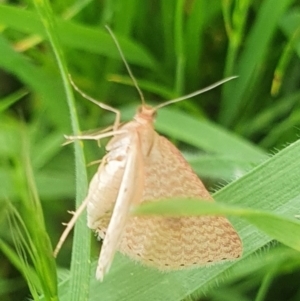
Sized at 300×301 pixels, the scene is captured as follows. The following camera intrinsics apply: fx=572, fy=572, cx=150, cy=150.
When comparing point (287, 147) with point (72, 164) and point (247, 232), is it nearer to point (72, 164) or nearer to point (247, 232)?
point (247, 232)

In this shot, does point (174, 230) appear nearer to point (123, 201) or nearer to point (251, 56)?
point (123, 201)

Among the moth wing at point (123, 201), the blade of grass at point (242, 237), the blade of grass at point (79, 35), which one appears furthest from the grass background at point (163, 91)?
the moth wing at point (123, 201)

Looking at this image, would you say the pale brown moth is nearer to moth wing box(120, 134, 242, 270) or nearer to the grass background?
moth wing box(120, 134, 242, 270)

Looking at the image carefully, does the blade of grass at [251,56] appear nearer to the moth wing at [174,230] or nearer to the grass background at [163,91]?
the grass background at [163,91]

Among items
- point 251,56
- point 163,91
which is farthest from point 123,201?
point 251,56

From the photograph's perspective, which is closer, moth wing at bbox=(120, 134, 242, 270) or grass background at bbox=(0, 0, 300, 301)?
moth wing at bbox=(120, 134, 242, 270)

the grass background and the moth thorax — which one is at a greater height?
the grass background

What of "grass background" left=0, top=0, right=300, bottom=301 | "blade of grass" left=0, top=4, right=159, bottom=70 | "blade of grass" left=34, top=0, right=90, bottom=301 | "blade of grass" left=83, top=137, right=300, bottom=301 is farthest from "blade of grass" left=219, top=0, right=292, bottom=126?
"blade of grass" left=34, top=0, right=90, bottom=301

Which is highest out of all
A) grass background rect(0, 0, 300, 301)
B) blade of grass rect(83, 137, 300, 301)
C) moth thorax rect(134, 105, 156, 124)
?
grass background rect(0, 0, 300, 301)

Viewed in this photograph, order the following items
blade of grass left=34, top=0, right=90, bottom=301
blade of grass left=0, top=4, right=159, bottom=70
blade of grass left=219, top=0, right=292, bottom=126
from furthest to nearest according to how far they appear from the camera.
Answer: blade of grass left=219, top=0, right=292, bottom=126 → blade of grass left=0, top=4, right=159, bottom=70 → blade of grass left=34, top=0, right=90, bottom=301
